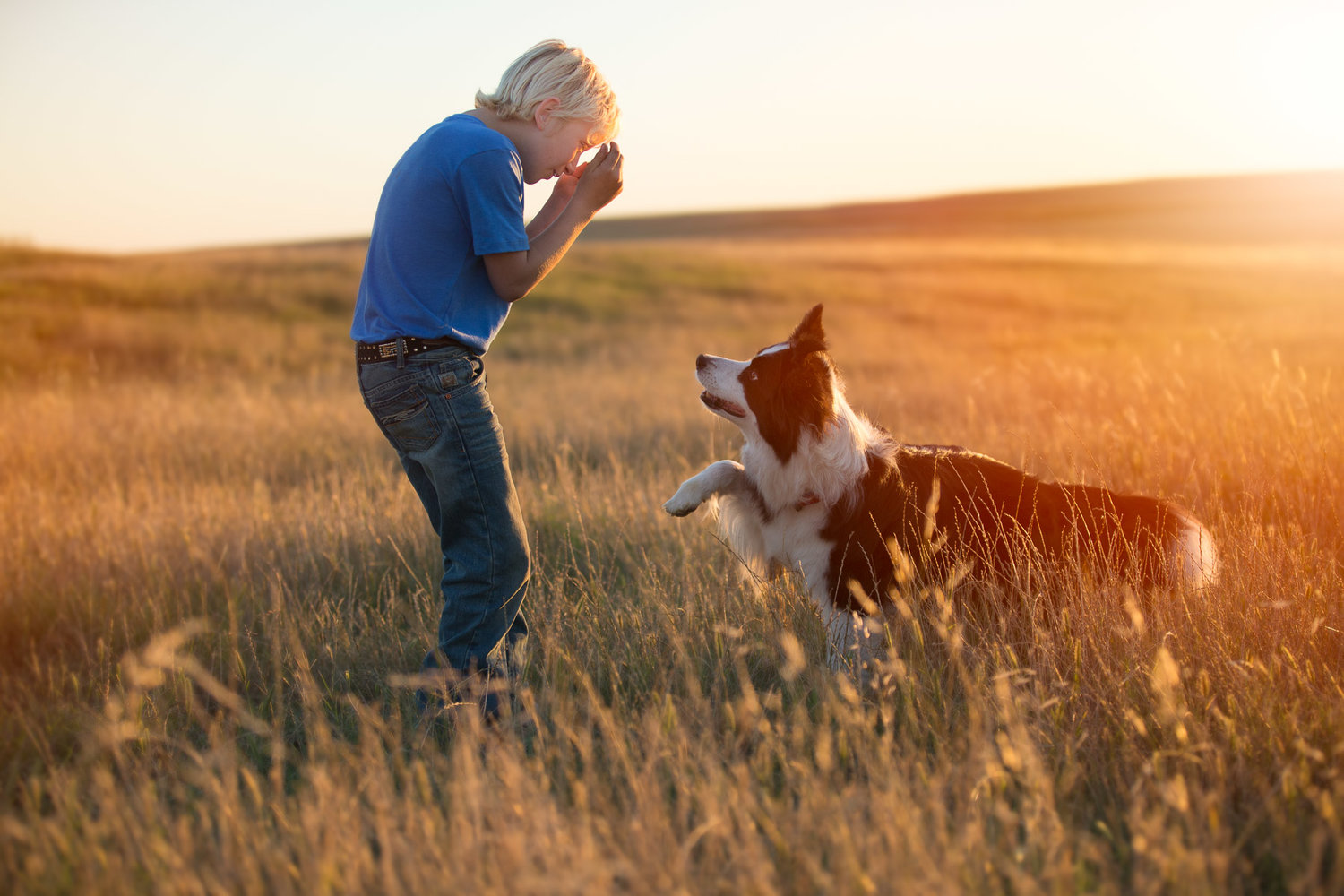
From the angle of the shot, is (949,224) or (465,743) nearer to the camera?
(465,743)

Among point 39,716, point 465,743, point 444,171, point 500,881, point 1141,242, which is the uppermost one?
point 1141,242

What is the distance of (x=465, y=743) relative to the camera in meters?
2.50

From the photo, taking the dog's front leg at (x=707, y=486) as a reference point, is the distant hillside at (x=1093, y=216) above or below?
above

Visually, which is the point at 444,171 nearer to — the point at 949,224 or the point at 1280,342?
the point at 1280,342

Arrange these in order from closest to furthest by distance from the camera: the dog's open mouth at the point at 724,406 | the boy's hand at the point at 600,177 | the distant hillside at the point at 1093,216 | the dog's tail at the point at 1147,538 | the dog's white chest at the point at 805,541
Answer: the boy's hand at the point at 600,177 → the dog's tail at the point at 1147,538 → the dog's white chest at the point at 805,541 → the dog's open mouth at the point at 724,406 → the distant hillside at the point at 1093,216

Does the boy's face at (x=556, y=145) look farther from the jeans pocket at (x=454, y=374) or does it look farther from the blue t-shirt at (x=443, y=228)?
the jeans pocket at (x=454, y=374)

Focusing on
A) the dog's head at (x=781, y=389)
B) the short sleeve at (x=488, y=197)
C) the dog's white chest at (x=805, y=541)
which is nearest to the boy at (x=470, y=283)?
the short sleeve at (x=488, y=197)

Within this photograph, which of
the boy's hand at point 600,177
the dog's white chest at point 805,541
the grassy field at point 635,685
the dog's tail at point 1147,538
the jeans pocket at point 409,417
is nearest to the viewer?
the grassy field at point 635,685

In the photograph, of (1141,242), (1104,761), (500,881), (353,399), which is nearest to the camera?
(500,881)

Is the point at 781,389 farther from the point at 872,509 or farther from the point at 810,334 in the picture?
the point at 872,509

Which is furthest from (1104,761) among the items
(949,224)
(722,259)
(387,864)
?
(949,224)

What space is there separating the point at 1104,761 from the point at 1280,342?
58.2 feet

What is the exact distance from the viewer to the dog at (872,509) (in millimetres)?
3930

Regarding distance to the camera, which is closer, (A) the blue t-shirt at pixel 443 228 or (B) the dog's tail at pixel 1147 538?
(A) the blue t-shirt at pixel 443 228
